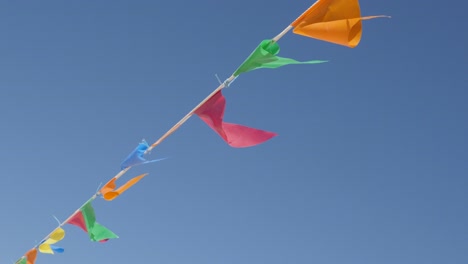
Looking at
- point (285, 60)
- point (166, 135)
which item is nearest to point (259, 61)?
point (285, 60)

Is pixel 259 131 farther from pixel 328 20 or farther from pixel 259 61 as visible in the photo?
pixel 328 20

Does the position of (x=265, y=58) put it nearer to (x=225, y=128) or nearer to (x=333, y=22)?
(x=333, y=22)

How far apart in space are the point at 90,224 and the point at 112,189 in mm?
923

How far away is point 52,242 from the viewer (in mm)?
7508

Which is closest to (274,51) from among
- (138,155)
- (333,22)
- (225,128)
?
(333,22)

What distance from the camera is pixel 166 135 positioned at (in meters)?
4.95

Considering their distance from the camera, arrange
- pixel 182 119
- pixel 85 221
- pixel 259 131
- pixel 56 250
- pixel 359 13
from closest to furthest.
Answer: pixel 359 13, pixel 259 131, pixel 182 119, pixel 85 221, pixel 56 250

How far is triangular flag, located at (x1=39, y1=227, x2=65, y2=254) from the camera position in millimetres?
7387

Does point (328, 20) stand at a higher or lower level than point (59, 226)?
higher

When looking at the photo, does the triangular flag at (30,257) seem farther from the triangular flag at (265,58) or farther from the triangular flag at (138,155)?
the triangular flag at (265,58)

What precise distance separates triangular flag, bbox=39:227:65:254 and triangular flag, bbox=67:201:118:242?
60 centimetres

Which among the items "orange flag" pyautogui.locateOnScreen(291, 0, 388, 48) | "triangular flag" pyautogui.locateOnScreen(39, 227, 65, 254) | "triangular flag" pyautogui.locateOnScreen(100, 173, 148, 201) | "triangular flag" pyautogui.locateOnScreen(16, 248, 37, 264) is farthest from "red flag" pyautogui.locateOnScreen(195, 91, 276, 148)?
"triangular flag" pyautogui.locateOnScreen(16, 248, 37, 264)

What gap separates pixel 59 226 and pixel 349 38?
459 centimetres

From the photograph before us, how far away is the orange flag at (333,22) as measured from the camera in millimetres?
4059
